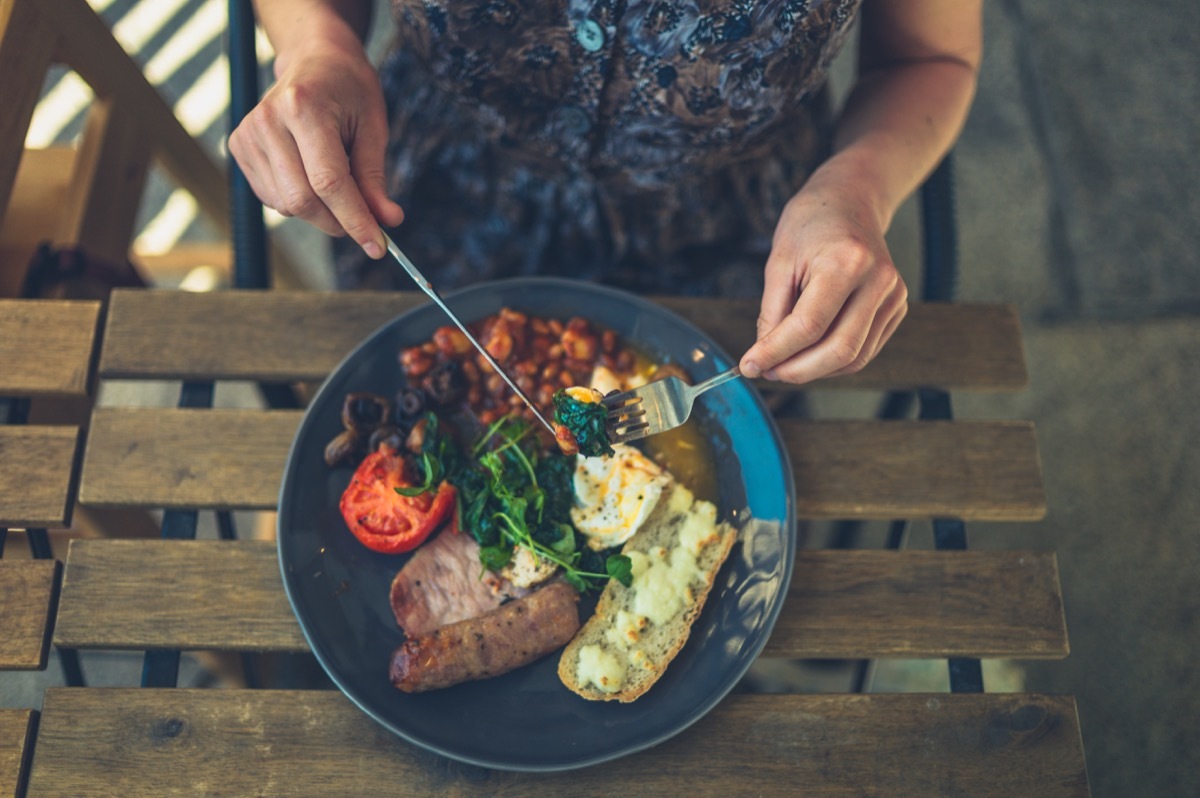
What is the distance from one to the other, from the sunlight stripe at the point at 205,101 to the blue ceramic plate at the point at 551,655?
2.29m

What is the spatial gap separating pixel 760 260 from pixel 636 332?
54 cm

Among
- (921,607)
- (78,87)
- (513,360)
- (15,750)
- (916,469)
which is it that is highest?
(78,87)

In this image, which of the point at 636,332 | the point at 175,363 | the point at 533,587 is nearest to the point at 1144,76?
the point at 636,332

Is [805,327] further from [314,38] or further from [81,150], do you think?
[81,150]

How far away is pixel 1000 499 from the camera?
5.20 ft

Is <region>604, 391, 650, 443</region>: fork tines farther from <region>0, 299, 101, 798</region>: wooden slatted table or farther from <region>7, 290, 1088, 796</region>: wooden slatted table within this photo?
<region>0, 299, 101, 798</region>: wooden slatted table

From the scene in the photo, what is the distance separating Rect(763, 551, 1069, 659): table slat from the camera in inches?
58.1

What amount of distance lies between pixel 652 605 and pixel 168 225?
2.74m

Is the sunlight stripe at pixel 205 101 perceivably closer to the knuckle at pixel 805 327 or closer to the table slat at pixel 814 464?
the table slat at pixel 814 464

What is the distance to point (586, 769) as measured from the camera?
53.9 inches

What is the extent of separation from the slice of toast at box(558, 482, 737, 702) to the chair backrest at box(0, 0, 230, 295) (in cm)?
144

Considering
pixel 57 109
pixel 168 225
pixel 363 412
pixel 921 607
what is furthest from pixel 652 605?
pixel 57 109

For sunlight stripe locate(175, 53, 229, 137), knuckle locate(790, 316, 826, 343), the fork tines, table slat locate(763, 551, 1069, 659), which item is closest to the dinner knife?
the fork tines

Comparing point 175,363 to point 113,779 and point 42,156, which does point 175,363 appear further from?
point 42,156
